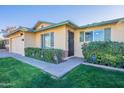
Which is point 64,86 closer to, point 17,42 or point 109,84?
point 109,84

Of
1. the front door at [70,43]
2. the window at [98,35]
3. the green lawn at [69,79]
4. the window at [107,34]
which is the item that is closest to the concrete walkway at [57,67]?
the green lawn at [69,79]

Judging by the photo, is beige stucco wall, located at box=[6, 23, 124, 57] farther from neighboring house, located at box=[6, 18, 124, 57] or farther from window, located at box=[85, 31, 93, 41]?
window, located at box=[85, 31, 93, 41]

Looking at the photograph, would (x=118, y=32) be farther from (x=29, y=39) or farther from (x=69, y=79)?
(x=29, y=39)

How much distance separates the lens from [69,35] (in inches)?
387

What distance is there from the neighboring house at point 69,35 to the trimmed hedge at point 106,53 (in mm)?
1472

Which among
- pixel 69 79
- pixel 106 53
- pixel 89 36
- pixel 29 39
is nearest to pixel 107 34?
pixel 89 36

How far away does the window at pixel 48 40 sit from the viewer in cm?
1030

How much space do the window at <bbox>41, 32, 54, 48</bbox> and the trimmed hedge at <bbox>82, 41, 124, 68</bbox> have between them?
11.4 ft

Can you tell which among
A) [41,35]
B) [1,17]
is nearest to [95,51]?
[41,35]

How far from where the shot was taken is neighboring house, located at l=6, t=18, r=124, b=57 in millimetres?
8273

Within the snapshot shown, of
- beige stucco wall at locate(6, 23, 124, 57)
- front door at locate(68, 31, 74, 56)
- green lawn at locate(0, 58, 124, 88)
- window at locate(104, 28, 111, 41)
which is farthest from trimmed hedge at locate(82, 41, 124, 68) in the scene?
front door at locate(68, 31, 74, 56)

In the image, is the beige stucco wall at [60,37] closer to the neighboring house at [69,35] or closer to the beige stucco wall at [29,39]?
the neighboring house at [69,35]

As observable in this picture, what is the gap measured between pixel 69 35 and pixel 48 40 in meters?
2.12
